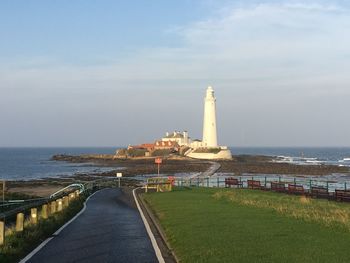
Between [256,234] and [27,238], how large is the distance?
5.66 metres

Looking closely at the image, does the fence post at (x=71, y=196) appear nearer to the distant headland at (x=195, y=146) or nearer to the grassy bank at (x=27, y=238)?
the grassy bank at (x=27, y=238)

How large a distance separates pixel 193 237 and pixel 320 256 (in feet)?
12.4

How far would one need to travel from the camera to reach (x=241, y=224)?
15898mm

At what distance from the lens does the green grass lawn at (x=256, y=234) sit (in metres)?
10.9

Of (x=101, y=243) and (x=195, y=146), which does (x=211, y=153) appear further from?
(x=101, y=243)

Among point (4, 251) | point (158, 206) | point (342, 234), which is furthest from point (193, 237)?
point (158, 206)

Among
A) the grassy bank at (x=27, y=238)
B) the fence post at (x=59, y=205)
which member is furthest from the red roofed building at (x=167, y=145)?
the grassy bank at (x=27, y=238)

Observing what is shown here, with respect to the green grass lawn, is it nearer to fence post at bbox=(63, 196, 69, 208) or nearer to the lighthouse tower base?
fence post at bbox=(63, 196, 69, 208)

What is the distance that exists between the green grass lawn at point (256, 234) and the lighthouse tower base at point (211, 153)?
324 feet

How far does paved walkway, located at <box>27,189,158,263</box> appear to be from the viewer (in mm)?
11352

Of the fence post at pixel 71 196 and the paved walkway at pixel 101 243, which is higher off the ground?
the fence post at pixel 71 196

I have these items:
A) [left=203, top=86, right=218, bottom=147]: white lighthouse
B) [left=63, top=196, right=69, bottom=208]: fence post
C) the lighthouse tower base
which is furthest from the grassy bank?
the lighthouse tower base

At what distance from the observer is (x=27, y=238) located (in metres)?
13.6

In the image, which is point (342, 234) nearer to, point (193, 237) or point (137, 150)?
point (193, 237)
